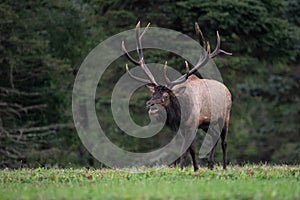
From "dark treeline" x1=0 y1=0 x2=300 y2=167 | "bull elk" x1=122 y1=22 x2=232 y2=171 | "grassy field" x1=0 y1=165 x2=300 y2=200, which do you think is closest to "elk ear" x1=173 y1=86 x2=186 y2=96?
"bull elk" x1=122 y1=22 x2=232 y2=171

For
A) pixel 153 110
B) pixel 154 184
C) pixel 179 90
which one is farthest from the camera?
pixel 179 90

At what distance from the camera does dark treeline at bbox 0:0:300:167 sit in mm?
21734

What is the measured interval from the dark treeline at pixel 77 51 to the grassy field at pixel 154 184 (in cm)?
883

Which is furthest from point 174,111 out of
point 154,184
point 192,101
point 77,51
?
point 77,51

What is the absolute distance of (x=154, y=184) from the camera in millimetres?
10734

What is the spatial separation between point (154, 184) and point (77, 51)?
46.1 feet

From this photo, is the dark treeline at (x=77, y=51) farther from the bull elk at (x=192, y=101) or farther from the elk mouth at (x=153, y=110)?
the elk mouth at (x=153, y=110)

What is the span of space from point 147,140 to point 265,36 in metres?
5.68

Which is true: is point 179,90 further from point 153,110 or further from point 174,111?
point 153,110

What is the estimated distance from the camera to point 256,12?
21469mm

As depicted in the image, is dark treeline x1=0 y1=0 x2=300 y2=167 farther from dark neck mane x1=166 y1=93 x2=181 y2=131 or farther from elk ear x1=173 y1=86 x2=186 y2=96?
dark neck mane x1=166 y1=93 x2=181 y2=131

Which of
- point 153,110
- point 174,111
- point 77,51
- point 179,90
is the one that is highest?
point 179,90

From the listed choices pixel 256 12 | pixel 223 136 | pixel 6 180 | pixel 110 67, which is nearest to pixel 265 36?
pixel 256 12

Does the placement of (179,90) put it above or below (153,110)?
above
